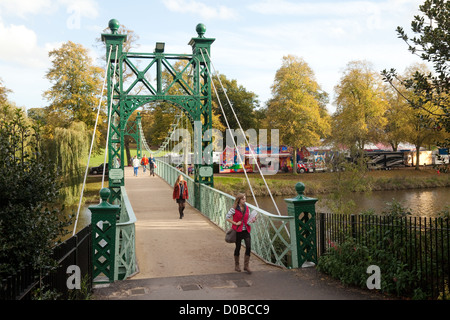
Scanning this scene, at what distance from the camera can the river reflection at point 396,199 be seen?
27125 millimetres

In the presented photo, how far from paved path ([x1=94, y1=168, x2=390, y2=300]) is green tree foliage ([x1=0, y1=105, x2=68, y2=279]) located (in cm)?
230

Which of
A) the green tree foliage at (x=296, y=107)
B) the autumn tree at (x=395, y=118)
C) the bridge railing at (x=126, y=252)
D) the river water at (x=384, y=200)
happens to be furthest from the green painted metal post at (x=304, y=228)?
the autumn tree at (x=395, y=118)

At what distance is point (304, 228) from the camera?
786 cm

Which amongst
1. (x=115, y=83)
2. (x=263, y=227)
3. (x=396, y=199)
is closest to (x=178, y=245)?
(x=263, y=227)

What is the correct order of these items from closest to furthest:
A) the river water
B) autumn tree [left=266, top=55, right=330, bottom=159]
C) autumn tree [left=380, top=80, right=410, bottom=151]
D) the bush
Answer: the bush < the river water < autumn tree [left=266, top=55, right=330, bottom=159] < autumn tree [left=380, top=80, right=410, bottom=151]

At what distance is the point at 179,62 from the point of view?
39.1 metres

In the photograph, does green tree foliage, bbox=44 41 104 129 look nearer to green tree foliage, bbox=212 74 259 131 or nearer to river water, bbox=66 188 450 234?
river water, bbox=66 188 450 234

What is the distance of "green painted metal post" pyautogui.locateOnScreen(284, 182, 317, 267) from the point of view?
7.80 m

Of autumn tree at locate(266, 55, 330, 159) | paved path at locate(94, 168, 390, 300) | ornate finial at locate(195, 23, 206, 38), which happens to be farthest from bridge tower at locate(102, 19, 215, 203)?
autumn tree at locate(266, 55, 330, 159)

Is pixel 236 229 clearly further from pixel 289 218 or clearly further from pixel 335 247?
pixel 335 247

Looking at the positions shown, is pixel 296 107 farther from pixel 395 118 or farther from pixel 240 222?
pixel 240 222

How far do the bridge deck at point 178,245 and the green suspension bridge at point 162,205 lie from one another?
0.04 metres

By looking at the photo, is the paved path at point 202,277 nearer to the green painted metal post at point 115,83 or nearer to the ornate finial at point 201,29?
the green painted metal post at point 115,83

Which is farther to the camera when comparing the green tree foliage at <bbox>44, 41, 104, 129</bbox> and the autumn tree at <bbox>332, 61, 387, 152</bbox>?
the autumn tree at <bbox>332, 61, 387, 152</bbox>
